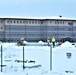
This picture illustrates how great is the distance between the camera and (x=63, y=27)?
145 ft

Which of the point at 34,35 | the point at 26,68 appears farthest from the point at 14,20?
the point at 26,68

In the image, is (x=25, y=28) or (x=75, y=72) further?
(x=25, y=28)

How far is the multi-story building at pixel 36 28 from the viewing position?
43.0 metres

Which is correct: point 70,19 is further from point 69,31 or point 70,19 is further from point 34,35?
point 34,35

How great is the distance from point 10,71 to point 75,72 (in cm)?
227

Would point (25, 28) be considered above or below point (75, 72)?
above

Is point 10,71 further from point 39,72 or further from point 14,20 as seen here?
point 14,20

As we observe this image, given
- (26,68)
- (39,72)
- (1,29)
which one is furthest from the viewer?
(1,29)

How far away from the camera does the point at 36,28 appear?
44.0 metres

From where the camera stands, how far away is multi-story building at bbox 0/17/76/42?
141 ft

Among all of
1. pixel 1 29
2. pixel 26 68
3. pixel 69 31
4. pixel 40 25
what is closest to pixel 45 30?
pixel 40 25

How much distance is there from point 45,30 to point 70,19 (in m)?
5.54

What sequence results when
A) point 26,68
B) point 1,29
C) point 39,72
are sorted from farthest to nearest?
point 1,29, point 26,68, point 39,72

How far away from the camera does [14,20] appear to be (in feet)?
143
